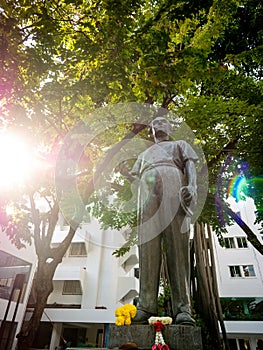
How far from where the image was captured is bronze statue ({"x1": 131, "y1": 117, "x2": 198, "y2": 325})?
9.12ft

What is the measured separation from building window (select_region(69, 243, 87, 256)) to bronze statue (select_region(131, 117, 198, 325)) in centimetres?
2075

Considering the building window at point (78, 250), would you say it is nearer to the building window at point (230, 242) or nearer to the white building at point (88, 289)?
the white building at point (88, 289)

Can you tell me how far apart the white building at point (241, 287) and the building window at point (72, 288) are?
11323 mm

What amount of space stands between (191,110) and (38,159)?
4975 millimetres

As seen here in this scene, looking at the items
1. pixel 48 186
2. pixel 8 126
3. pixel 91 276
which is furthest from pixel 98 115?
pixel 91 276

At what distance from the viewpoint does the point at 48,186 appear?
927cm

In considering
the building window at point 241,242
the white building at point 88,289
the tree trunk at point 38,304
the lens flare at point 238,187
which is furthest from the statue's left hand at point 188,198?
the building window at point 241,242

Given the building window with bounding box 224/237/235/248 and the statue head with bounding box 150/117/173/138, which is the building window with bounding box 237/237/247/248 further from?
the statue head with bounding box 150/117/173/138

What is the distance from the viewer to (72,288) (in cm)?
2094

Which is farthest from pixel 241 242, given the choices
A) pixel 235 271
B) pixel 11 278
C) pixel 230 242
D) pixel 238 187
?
pixel 11 278

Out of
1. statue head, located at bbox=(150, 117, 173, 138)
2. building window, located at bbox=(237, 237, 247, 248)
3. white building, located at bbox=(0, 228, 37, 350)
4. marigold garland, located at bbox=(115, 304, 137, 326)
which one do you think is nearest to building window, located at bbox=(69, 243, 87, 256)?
white building, located at bbox=(0, 228, 37, 350)

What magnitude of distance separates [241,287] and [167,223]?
21225 millimetres

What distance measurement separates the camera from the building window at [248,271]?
69.4 feet

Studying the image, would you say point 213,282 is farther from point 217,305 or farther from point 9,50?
point 9,50
